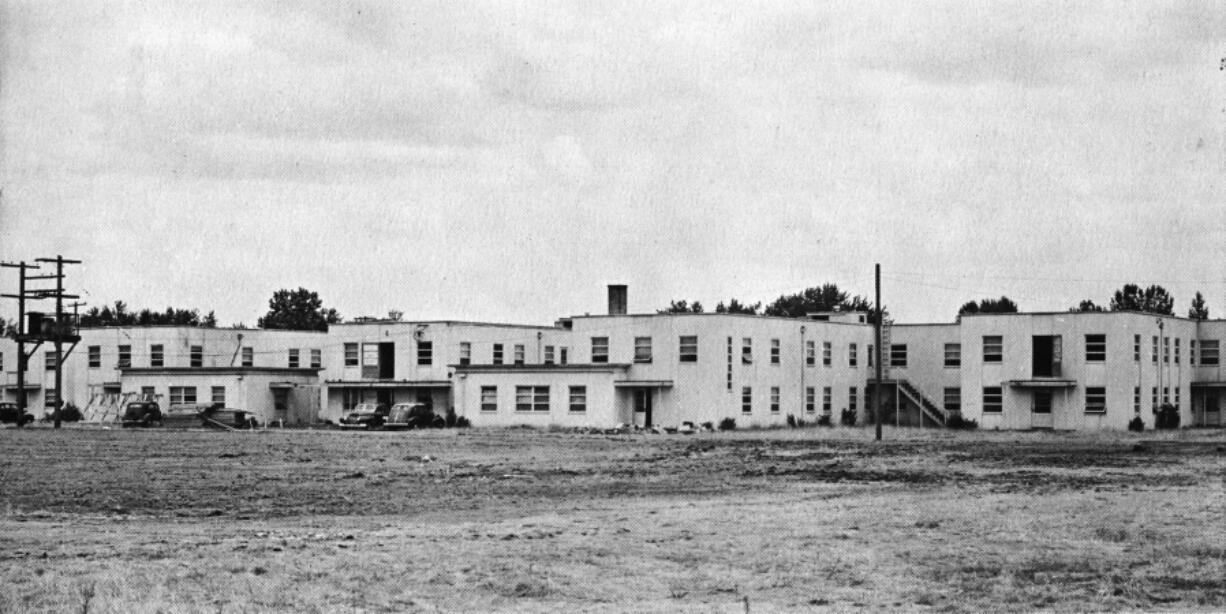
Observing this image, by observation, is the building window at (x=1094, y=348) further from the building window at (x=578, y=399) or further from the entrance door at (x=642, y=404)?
the building window at (x=578, y=399)

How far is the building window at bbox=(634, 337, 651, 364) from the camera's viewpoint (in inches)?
3076

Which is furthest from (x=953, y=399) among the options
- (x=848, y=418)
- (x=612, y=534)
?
(x=612, y=534)

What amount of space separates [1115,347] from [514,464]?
4282 cm

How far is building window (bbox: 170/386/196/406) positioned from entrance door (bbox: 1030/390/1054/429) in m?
48.1

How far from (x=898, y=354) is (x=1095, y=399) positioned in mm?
15662

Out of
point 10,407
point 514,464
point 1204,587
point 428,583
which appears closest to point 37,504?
point 428,583

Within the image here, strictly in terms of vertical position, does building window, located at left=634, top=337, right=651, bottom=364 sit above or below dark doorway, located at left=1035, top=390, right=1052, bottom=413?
above

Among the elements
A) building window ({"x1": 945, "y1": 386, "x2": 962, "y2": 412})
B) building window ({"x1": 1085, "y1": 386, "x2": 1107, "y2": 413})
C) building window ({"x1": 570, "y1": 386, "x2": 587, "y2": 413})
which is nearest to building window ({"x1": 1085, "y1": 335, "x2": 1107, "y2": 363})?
building window ({"x1": 1085, "y1": 386, "x2": 1107, "y2": 413})

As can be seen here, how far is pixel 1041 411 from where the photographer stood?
257 ft

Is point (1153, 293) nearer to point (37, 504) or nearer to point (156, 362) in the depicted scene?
point (156, 362)

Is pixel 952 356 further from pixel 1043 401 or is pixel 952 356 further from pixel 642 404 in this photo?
pixel 642 404

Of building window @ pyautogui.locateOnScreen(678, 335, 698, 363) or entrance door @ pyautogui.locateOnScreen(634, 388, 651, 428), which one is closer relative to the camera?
building window @ pyautogui.locateOnScreen(678, 335, 698, 363)

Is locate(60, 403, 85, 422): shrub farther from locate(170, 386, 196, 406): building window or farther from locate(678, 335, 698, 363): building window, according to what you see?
locate(678, 335, 698, 363): building window

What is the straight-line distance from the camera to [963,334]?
8075 centimetres
